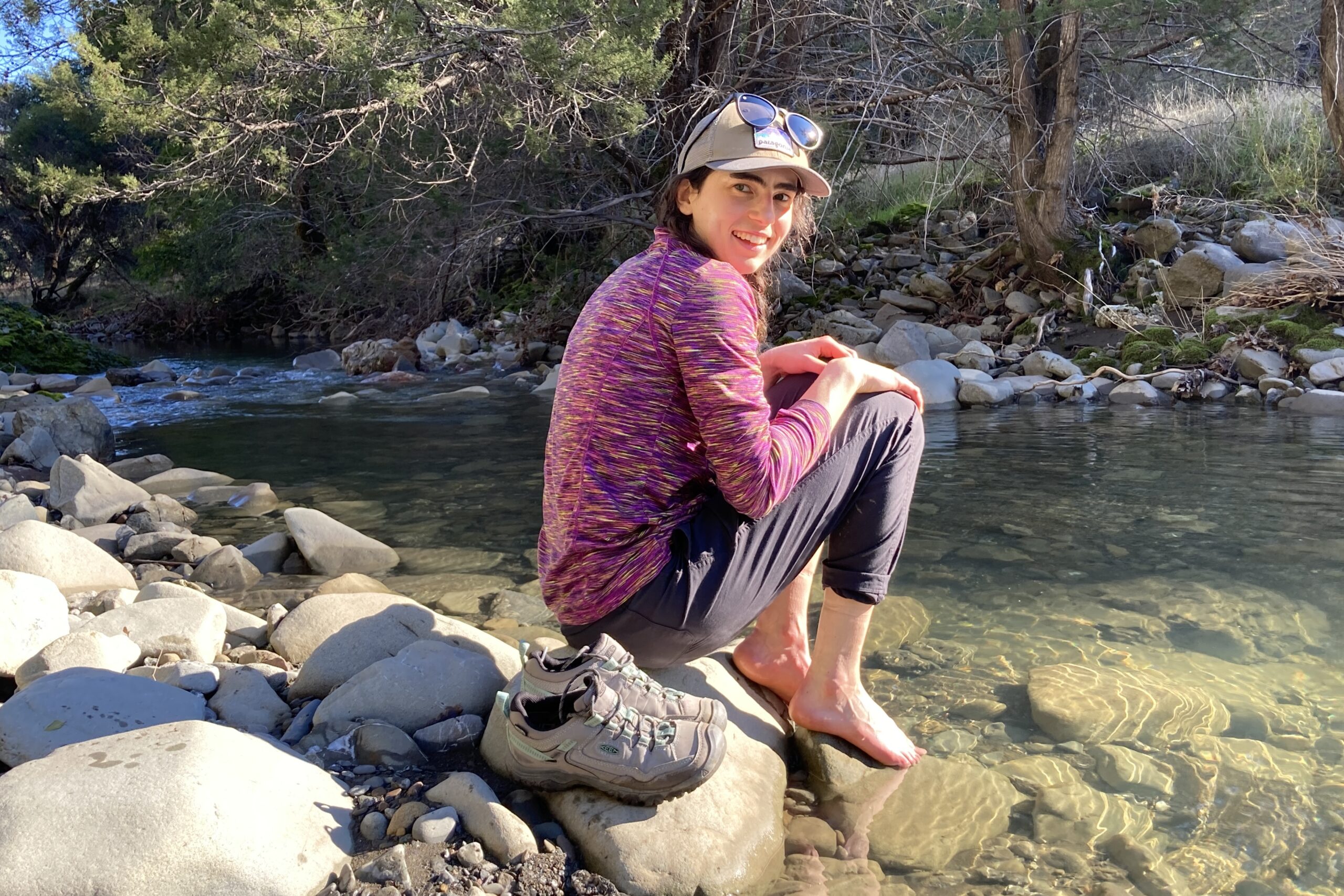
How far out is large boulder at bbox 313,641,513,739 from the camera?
→ 2.33 meters

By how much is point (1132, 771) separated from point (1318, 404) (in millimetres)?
5043

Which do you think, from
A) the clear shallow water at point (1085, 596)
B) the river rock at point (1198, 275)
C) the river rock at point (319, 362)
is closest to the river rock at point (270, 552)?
the clear shallow water at point (1085, 596)

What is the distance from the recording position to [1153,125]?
945 cm

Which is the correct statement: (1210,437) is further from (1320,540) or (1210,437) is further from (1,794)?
(1,794)

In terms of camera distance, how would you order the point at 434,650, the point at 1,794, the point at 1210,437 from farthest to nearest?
1. the point at 1210,437
2. the point at 434,650
3. the point at 1,794

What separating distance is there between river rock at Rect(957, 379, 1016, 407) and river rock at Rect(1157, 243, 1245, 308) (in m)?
1.85

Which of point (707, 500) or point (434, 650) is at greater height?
point (707, 500)

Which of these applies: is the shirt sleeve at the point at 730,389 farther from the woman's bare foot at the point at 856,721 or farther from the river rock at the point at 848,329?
the river rock at the point at 848,329

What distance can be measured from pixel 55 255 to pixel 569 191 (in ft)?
54.1

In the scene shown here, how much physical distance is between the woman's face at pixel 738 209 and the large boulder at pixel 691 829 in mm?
1007

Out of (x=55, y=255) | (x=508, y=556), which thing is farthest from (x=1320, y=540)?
(x=55, y=255)


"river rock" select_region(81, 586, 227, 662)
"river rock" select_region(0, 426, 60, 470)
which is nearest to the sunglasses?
"river rock" select_region(81, 586, 227, 662)

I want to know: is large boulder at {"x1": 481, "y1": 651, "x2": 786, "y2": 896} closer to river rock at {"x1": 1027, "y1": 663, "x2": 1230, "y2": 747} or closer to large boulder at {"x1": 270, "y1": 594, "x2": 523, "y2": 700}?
large boulder at {"x1": 270, "y1": 594, "x2": 523, "y2": 700}

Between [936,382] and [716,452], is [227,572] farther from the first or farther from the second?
[936,382]
